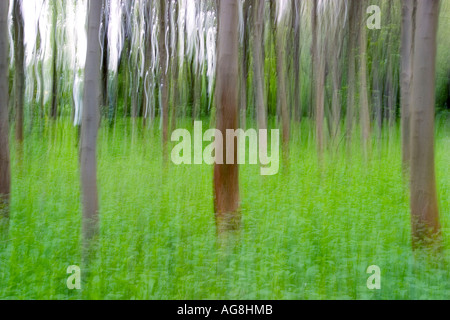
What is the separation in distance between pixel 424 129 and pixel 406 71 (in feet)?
14.4

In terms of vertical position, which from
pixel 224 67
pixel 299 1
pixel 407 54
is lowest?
pixel 224 67

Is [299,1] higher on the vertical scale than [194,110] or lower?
higher

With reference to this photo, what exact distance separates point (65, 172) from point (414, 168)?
22.0 feet

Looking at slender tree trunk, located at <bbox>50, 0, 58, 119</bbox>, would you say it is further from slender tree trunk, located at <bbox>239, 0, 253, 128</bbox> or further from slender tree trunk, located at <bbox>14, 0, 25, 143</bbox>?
slender tree trunk, located at <bbox>239, 0, 253, 128</bbox>

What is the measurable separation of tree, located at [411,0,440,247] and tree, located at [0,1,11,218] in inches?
230

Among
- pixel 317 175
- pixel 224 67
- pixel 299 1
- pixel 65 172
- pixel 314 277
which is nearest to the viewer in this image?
pixel 314 277

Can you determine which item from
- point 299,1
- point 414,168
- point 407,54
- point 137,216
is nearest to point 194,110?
point 299,1

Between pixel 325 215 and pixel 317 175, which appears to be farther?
pixel 317 175

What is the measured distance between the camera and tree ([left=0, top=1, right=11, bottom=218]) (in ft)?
22.6

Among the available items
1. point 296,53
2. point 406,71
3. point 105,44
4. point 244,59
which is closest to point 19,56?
point 105,44

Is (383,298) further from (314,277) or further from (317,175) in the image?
(317,175)

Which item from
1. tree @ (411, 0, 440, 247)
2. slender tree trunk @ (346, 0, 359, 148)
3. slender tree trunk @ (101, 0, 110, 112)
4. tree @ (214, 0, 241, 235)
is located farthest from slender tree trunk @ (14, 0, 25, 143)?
tree @ (411, 0, 440, 247)

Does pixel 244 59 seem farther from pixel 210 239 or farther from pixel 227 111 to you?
pixel 210 239
